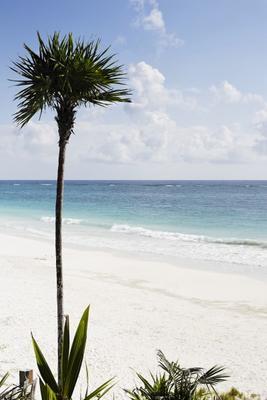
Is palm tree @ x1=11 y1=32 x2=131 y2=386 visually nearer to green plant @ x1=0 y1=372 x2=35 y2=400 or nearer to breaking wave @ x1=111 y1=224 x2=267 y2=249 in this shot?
green plant @ x1=0 y1=372 x2=35 y2=400

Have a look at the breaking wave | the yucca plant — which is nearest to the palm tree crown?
the yucca plant

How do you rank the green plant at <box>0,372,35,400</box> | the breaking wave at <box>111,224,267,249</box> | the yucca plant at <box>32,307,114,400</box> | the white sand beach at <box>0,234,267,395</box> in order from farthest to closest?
the breaking wave at <box>111,224,267,249</box> < the white sand beach at <box>0,234,267,395</box> < the green plant at <box>0,372,35,400</box> < the yucca plant at <box>32,307,114,400</box>

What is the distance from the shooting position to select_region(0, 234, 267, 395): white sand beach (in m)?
9.25

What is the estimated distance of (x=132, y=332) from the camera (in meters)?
11.2

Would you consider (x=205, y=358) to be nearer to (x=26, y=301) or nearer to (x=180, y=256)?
(x=26, y=301)

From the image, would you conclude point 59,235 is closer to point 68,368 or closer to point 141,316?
point 68,368

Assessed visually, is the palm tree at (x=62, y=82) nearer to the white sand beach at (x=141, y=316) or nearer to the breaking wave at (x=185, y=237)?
the white sand beach at (x=141, y=316)

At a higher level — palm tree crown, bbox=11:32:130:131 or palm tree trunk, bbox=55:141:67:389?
palm tree crown, bbox=11:32:130:131

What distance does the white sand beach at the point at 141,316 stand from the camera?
925 cm

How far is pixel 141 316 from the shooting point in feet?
41.2

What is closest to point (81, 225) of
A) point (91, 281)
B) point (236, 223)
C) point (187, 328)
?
point (236, 223)

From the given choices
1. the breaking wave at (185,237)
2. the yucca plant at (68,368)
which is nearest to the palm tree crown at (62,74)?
the yucca plant at (68,368)

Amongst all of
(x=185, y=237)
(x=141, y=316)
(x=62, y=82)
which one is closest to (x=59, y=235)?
(x=62, y=82)

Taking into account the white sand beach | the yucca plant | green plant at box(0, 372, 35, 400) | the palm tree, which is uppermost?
the palm tree
